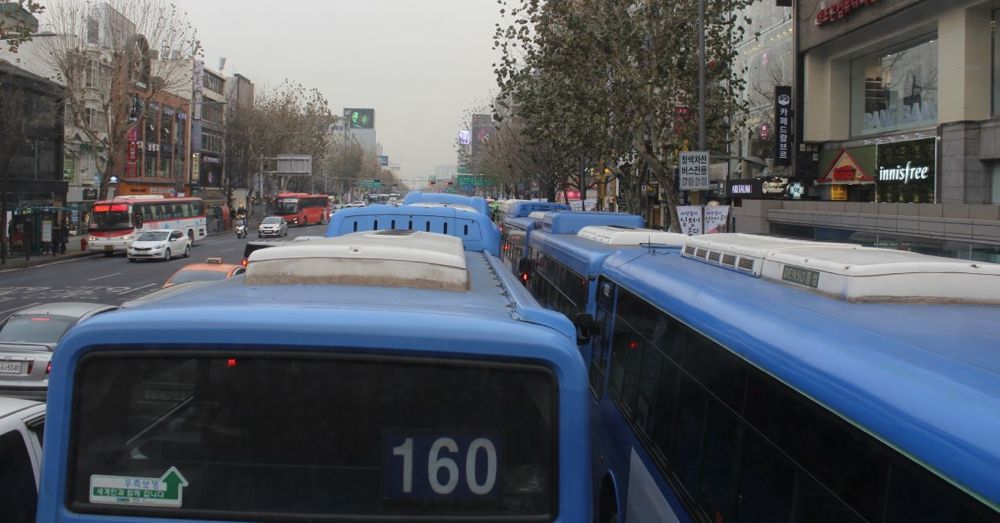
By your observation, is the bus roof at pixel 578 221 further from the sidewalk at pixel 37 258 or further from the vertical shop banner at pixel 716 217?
the sidewalk at pixel 37 258

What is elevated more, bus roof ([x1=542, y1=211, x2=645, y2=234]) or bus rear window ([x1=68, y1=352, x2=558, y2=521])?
bus roof ([x1=542, y1=211, x2=645, y2=234])

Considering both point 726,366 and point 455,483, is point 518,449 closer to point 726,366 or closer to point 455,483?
point 455,483

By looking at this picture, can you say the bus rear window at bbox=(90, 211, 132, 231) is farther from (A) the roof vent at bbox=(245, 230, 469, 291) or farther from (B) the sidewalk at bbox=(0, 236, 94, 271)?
(A) the roof vent at bbox=(245, 230, 469, 291)

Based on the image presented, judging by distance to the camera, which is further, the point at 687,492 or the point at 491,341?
the point at 687,492

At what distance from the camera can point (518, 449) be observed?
2494mm

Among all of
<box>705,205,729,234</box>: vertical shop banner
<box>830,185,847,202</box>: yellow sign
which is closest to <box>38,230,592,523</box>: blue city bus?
<box>705,205,729,234</box>: vertical shop banner

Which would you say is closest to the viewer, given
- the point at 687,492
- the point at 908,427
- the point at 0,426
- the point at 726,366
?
the point at 908,427

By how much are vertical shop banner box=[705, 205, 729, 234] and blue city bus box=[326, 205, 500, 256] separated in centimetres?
982

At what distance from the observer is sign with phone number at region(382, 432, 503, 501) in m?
2.43

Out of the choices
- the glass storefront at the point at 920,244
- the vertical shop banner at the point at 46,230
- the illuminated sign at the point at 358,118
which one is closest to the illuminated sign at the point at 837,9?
the glass storefront at the point at 920,244

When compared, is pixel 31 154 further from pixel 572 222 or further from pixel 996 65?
pixel 996 65

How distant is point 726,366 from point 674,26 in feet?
61.5

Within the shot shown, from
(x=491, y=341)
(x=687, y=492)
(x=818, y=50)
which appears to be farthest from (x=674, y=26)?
(x=491, y=341)

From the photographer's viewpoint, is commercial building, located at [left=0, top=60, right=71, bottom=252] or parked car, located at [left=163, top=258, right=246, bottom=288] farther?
commercial building, located at [left=0, top=60, right=71, bottom=252]
